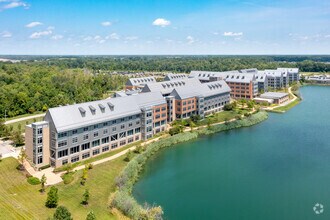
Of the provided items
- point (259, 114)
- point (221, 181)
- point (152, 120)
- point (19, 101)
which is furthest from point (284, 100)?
point (19, 101)

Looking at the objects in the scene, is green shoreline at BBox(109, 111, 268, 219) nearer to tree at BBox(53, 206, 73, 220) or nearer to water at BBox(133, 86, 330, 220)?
water at BBox(133, 86, 330, 220)

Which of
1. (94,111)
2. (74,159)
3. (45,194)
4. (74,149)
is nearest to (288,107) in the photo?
(94,111)

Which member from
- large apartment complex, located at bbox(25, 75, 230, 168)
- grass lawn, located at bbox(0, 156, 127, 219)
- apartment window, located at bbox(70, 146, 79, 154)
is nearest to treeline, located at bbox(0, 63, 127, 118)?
large apartment complex, located at bbox(25, 75, 230, 168)

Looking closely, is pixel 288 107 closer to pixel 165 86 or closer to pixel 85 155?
pixel 165 86

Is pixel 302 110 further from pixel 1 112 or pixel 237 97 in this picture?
pixel 1 112

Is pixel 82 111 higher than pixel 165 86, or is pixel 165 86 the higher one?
pixel 165 86

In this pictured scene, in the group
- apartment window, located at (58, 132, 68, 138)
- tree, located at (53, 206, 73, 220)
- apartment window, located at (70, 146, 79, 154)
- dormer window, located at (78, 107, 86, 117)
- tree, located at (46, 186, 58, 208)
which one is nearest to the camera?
tree, located at (53, 206, 73, 220)

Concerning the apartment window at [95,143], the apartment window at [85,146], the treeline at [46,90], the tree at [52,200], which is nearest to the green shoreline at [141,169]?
the tree at [52,200]
